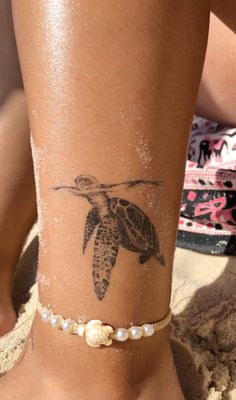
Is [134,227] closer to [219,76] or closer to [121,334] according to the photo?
[121,334]

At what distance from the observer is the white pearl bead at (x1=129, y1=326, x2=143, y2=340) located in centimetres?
82

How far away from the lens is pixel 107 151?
75 centimetres

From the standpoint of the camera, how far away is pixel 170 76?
75 cm

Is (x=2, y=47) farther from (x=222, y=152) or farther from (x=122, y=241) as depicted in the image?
(x=122, y=241)

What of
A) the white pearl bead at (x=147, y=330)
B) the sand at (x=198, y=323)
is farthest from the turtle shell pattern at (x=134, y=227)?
the sand at (x=198, y=323)

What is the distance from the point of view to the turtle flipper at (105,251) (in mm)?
784

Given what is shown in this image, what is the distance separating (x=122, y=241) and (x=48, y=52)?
0.28 meters

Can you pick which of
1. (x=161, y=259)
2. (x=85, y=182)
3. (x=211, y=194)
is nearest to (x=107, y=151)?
(x=85, y=182)

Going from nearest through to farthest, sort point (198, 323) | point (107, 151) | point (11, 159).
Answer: point (107, 151) → point (198, 323) → point (11, 159)

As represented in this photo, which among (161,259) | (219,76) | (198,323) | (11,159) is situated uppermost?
(219,76)

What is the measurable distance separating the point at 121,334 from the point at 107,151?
0.27 metres

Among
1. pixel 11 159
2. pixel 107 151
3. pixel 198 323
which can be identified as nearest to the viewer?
pixel 107 151

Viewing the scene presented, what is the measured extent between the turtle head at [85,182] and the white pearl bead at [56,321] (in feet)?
0.66

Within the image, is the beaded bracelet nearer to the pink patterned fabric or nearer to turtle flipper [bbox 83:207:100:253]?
turtle flipper [bbox 83:207:100:253]
